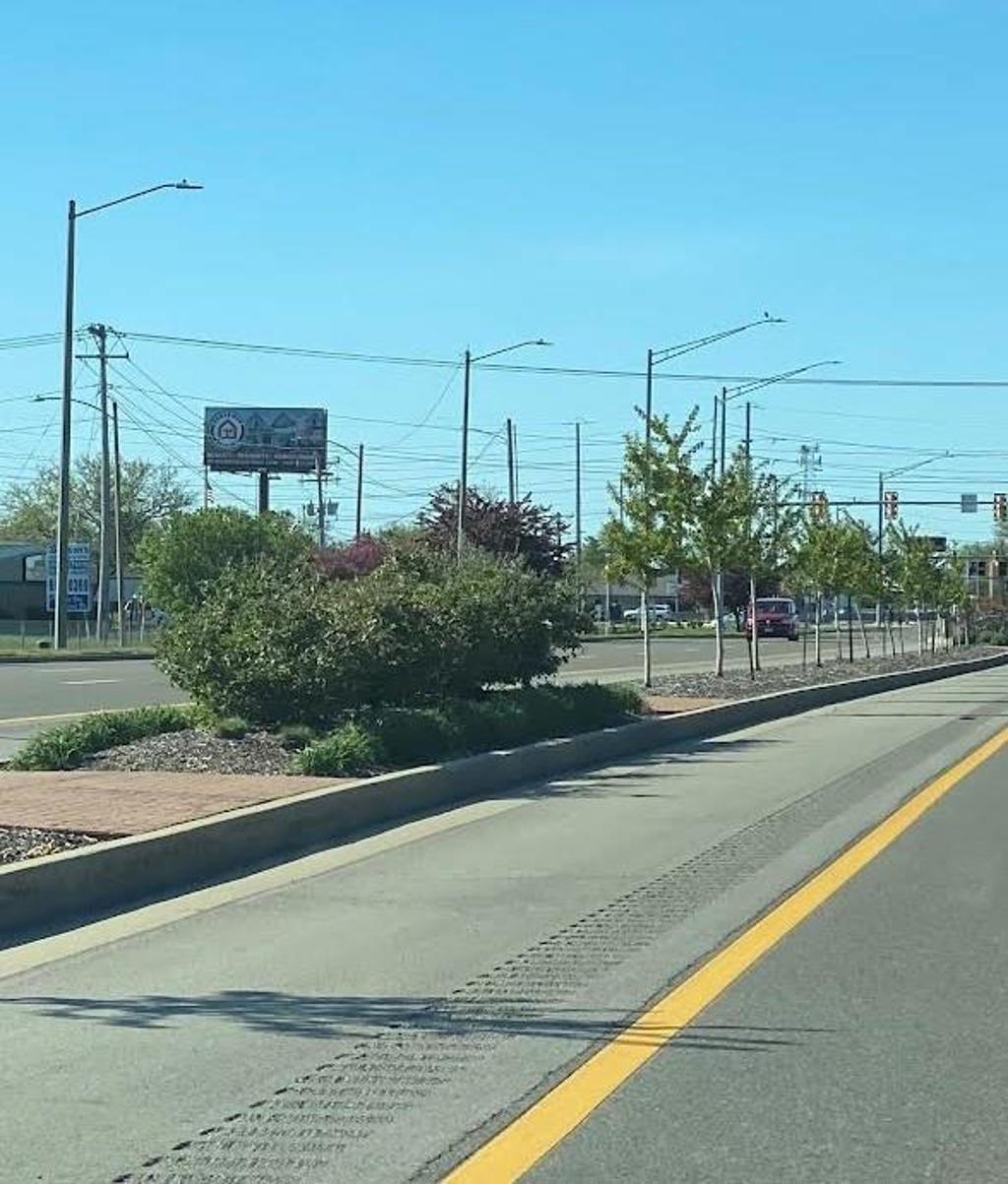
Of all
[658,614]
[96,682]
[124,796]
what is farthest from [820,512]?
[658,614]

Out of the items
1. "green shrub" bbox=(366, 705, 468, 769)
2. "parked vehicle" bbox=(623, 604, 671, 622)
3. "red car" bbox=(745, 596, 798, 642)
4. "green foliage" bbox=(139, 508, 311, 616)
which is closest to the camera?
"green shrub" bbox=(366, 705, 468, 769)

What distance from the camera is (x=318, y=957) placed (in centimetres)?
838

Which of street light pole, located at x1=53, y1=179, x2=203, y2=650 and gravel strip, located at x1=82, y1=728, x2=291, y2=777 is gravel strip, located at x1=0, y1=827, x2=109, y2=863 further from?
street light pole, located at x1=53, y1=179, x2=203, y2=650

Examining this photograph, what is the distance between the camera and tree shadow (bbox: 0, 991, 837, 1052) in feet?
22.5

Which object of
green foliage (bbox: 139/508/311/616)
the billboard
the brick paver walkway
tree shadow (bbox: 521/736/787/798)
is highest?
the billboard

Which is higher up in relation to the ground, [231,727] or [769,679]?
[231,727]

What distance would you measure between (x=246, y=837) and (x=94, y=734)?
4564 millimetres

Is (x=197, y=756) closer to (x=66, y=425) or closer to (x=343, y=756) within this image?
(x=343, y=756)

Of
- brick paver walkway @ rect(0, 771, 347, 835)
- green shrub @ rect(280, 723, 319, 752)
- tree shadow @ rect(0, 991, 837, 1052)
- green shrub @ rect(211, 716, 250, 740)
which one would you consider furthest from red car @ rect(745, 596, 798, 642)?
tree shadow @ rect(0, 991, 837, 1052)

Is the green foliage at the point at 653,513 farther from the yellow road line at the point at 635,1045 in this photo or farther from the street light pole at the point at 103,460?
the street light pole at the point at 103,460

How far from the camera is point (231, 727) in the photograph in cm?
1612

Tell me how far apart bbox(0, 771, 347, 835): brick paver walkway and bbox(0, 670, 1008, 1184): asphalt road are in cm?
96

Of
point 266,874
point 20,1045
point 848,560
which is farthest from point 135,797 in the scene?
point 848,560

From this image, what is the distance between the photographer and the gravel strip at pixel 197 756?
14.5 m
